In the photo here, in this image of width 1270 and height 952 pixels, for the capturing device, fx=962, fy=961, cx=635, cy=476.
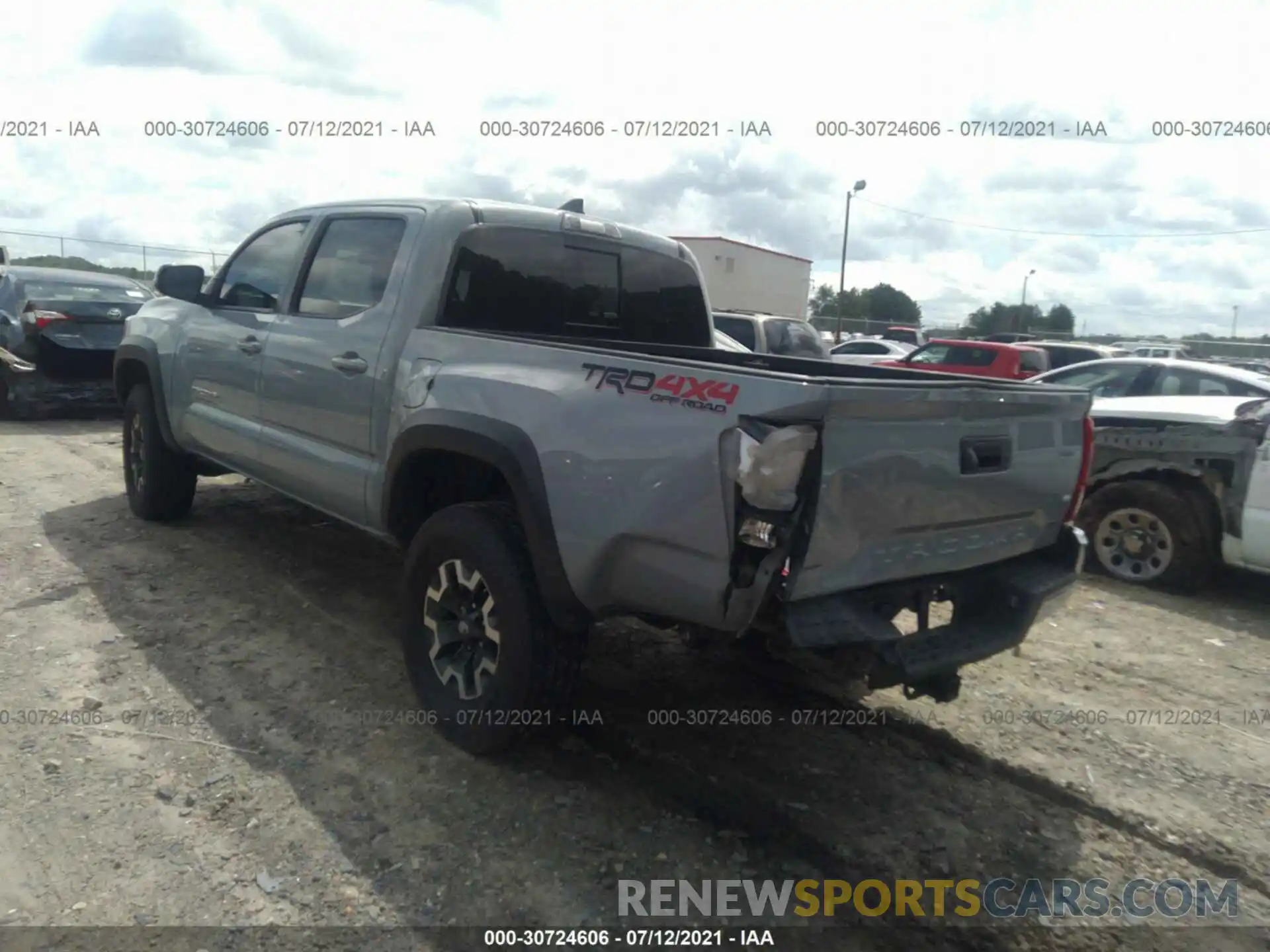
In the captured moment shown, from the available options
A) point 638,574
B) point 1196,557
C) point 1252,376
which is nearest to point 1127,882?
point 638,574

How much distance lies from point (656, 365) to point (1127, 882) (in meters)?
2.26

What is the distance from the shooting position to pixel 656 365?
2871mm

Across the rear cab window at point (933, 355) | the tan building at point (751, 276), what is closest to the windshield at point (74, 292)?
the rear cab window at point (933, 355)

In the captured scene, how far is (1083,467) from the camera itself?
373 centimetres

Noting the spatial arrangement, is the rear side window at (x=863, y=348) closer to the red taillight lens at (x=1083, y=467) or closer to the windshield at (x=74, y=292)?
the windshield at (x=74, y=292)

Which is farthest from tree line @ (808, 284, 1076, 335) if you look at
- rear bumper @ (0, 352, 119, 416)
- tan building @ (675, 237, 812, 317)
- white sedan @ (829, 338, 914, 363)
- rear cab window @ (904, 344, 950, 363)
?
rear bumper @ (0, 352, 119, 416)

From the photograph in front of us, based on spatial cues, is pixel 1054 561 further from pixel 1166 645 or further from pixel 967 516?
pixel 1166 645

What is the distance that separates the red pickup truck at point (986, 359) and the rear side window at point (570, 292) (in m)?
10.4

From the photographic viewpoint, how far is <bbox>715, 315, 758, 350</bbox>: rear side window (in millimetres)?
13352

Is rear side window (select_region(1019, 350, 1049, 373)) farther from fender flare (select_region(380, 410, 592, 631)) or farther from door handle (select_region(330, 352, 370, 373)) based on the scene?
fender flare (select_region(380, 410, 592, 631))

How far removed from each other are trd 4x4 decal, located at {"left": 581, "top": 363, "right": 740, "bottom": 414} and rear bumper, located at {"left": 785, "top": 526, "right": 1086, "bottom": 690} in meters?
0.63

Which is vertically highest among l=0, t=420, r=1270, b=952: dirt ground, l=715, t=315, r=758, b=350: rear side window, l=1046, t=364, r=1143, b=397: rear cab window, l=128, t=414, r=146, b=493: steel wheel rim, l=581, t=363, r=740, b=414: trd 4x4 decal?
l=715, t=315, r=758, b=350: rear side window

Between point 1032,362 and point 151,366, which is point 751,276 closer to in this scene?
point 1032,362

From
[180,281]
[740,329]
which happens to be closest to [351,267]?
[180,281]
